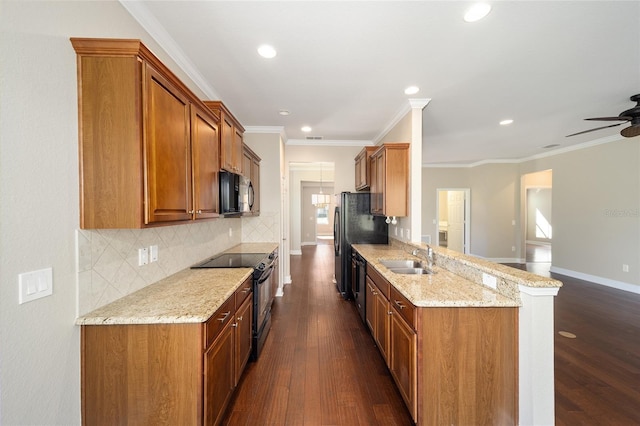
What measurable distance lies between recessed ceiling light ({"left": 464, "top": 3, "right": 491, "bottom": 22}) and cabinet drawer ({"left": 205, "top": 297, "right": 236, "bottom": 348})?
8.56ft

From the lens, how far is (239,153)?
2.88m

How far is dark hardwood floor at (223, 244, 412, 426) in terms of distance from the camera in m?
1.80

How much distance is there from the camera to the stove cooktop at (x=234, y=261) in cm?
242

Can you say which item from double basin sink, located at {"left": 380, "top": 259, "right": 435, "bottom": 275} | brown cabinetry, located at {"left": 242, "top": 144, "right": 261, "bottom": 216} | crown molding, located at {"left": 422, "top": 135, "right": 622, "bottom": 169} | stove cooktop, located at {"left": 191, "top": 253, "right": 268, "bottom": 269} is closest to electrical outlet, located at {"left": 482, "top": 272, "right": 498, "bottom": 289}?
double basin sink, located at {"left": 380, "top": 259, "right": 435, "bottom": 275}

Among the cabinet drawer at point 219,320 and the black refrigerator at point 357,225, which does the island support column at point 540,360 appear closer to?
the cabinet drawer at point 219,320

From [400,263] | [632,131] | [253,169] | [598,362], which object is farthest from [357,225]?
[632,131]

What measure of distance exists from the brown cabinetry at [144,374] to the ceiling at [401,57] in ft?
6.73

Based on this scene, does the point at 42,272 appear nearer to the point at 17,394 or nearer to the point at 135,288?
the point at 17,394

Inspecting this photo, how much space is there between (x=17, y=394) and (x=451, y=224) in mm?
8964

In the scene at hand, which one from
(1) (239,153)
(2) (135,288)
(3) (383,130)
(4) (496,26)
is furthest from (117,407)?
(3) (383,130)

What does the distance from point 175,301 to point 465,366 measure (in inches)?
73.7

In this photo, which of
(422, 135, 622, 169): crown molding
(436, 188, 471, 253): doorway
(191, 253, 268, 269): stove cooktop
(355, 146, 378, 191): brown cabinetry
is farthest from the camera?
(436, 188, 471, 253): doorway

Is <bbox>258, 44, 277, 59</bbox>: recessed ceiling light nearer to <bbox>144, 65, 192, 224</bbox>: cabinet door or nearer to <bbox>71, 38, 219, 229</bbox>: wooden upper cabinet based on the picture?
<bbox>144, 65, 192, 224</bbox>: cabinet door

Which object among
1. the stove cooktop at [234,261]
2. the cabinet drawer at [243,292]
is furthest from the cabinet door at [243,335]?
the stove cooktop at [234,261]
